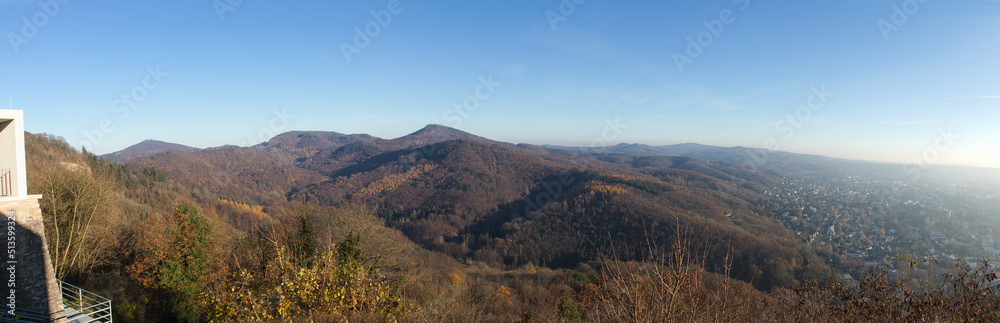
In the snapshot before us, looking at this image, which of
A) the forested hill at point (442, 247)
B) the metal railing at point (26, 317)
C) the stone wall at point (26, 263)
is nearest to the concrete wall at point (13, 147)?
the stone wall at point (26, 263)

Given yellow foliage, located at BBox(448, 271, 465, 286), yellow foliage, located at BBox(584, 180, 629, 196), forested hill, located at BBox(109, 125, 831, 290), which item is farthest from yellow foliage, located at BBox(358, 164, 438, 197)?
yellow foliage, located at BBox(448, 271, 465, 286)

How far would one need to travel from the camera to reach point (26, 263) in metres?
8.62

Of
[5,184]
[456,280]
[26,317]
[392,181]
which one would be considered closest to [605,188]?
[456,280]

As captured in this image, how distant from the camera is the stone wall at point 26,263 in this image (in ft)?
27.0

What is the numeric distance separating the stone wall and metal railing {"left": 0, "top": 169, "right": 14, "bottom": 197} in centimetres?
28

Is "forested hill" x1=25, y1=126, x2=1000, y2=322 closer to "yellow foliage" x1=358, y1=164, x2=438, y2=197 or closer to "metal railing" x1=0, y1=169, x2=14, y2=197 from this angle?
"yellow foliage" x1=358, y1=164, x2=438, y2=197

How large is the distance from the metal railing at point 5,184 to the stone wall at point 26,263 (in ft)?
0.93

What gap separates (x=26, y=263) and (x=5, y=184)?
1920 mm

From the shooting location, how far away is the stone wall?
324 inches

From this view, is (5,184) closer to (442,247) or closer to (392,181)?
(442,247)

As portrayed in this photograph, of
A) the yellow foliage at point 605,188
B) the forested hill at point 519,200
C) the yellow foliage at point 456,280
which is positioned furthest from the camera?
the yellow foliage at point 605,188

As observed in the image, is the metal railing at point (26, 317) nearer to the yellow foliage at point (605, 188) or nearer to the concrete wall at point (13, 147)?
the concrete wall at point (13, 147)

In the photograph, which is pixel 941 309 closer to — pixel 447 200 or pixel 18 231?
pixel 18 231

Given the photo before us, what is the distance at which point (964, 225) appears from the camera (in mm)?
39312
